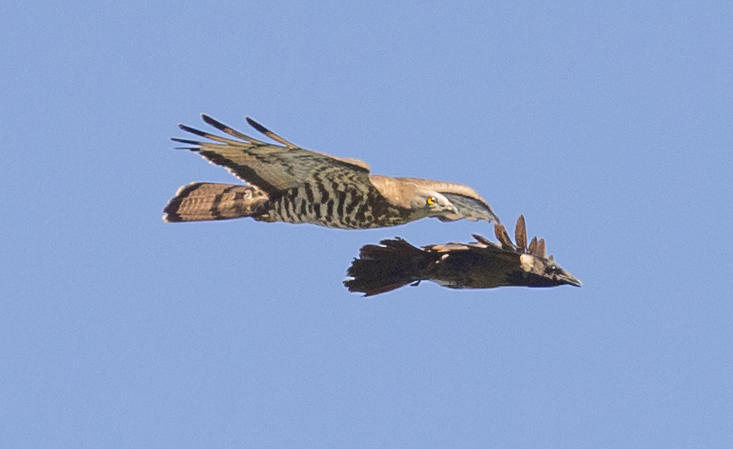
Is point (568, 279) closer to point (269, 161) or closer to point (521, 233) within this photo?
point (521, 233)

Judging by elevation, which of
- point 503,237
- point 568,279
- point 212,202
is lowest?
point 568,279

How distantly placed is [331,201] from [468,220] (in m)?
1.53

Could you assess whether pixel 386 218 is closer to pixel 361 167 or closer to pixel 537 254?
pixel 361 167

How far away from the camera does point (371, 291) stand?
32.8 ft

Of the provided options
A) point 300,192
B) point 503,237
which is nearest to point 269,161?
point 300,192

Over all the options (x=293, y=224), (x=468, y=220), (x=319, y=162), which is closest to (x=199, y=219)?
(x=293, y=224)

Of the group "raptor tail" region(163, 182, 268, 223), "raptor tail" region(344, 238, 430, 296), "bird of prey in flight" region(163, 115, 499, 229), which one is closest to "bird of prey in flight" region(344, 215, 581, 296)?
"raptor tail" region(344, 238, 430, 296)

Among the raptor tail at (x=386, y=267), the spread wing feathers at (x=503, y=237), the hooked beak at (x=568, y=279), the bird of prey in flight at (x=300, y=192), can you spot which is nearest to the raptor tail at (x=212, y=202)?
the bird of prey in flight at (x=300, y=192)

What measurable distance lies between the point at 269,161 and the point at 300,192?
0.51 m

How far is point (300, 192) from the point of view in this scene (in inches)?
408

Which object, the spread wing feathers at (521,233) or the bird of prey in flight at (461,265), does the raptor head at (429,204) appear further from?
the spread wing feathers at (521,233)

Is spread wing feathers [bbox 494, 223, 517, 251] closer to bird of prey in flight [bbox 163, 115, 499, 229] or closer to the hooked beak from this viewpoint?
the hooked beak

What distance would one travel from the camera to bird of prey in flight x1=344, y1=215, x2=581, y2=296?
9359 mm

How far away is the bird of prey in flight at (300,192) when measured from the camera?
9.79m
